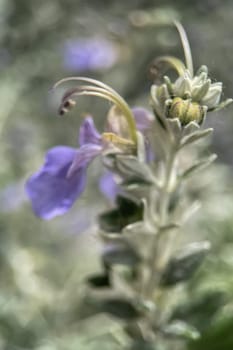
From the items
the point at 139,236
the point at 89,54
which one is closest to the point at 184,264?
the point at 139,236

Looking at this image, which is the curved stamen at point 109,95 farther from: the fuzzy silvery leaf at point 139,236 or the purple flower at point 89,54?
the purple flower at point 89,54

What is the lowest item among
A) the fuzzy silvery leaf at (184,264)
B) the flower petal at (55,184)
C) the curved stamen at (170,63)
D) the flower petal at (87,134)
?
the fuzzy silvery leaf at (184,264)

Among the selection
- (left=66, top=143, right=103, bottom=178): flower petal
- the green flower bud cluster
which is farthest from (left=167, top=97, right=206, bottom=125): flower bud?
(left=66, top=143, right=103, bottom=178): flower petal

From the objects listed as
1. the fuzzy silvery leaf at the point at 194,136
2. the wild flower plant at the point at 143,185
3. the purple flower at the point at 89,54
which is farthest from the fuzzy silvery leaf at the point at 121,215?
the purple flower at the point at 89,54

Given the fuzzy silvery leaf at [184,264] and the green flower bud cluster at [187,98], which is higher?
the green flower bud cluster at [187,98]

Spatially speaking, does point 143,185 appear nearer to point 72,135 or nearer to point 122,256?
point 122,256

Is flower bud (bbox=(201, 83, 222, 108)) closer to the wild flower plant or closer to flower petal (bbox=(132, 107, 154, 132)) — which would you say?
the wild flower plant
